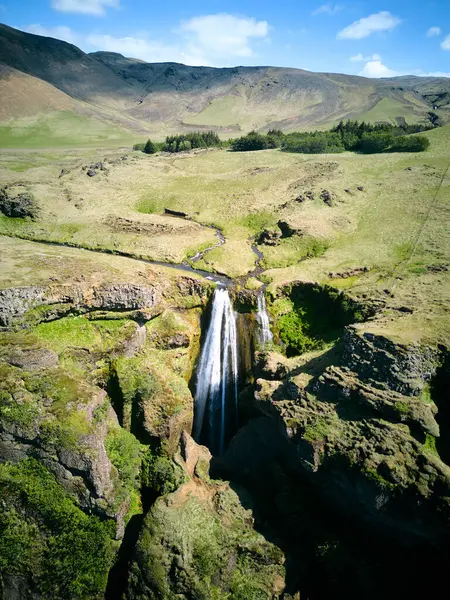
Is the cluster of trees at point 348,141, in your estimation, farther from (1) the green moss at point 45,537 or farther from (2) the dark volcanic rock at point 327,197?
(1) the green moss at point 45,537

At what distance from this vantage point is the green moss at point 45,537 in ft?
55.5

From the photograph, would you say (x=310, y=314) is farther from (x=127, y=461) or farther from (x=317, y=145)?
(x=317, y=145)

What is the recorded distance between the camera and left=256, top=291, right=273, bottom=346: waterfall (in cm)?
2981

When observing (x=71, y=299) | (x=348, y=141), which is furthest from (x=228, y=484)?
(x=348, y=141)

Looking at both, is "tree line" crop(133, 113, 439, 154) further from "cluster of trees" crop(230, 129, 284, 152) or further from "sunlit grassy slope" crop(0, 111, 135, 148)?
"sunlit grassy slope" crop(0, 111, 135, 148)

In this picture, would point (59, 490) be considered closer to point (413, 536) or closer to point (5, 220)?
point (413, 536)

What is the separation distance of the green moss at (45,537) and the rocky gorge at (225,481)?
0.06 meters

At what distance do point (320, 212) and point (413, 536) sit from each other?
3772 centimetres

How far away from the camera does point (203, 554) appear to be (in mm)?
17484

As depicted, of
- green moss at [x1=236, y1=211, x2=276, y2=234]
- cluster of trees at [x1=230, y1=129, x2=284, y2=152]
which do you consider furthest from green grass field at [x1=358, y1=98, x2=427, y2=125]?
green moss at [x1=236, y1=211, x2=276, y2=234]

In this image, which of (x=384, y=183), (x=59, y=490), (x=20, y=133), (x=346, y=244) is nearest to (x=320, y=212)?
(x=346, y=244)

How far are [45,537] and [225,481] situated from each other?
379 inches

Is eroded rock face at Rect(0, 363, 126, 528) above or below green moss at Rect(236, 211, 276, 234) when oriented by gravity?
below

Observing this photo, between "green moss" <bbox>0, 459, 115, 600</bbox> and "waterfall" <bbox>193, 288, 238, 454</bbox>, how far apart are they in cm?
1106
